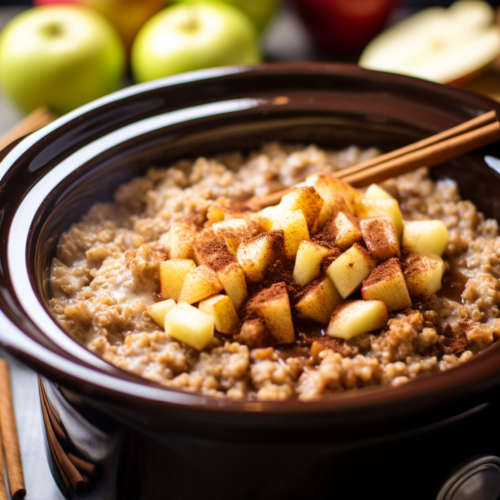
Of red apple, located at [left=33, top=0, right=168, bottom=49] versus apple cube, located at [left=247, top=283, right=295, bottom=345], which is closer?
apple cube, located at [left=247, top=283, right=295, bottom=345]

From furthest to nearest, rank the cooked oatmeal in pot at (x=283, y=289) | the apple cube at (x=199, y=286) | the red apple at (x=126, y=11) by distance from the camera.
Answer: the red apple at (x=126, y=11)
the apple cube at (x=199, y=286)
the cooked oatmeal in pot at (x=283, y=289)

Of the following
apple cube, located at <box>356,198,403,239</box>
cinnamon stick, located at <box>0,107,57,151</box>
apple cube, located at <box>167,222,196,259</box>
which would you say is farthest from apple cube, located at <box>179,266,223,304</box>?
cinnamon stick, located at <box>0,107,57,151</box>

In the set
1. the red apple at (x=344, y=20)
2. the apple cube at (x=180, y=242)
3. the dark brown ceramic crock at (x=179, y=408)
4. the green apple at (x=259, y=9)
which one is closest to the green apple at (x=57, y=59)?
the green apple at (x=259, y=9)

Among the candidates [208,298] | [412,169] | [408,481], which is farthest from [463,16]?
[408,481]

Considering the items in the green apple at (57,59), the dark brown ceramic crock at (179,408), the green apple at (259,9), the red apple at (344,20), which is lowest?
the dark brown ceramic crock at (179,408)

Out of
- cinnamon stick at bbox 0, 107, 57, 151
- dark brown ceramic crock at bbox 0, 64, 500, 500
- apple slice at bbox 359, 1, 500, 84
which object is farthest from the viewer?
apple slice at bbox 359, 1, 500, 84

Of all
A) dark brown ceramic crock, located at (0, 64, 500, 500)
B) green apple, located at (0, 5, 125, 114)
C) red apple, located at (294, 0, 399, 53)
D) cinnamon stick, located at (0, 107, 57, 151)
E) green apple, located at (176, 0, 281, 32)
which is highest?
green apple, located at (176, 0, 281, 32)

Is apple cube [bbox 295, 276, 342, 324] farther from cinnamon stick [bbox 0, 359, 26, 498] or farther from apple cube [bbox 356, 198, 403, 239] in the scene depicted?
cinnamon stick [bbox 0, 359, 26, 498]

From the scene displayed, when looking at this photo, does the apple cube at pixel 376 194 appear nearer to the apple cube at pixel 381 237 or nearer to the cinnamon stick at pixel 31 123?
the apple cube at pixel 381 237
